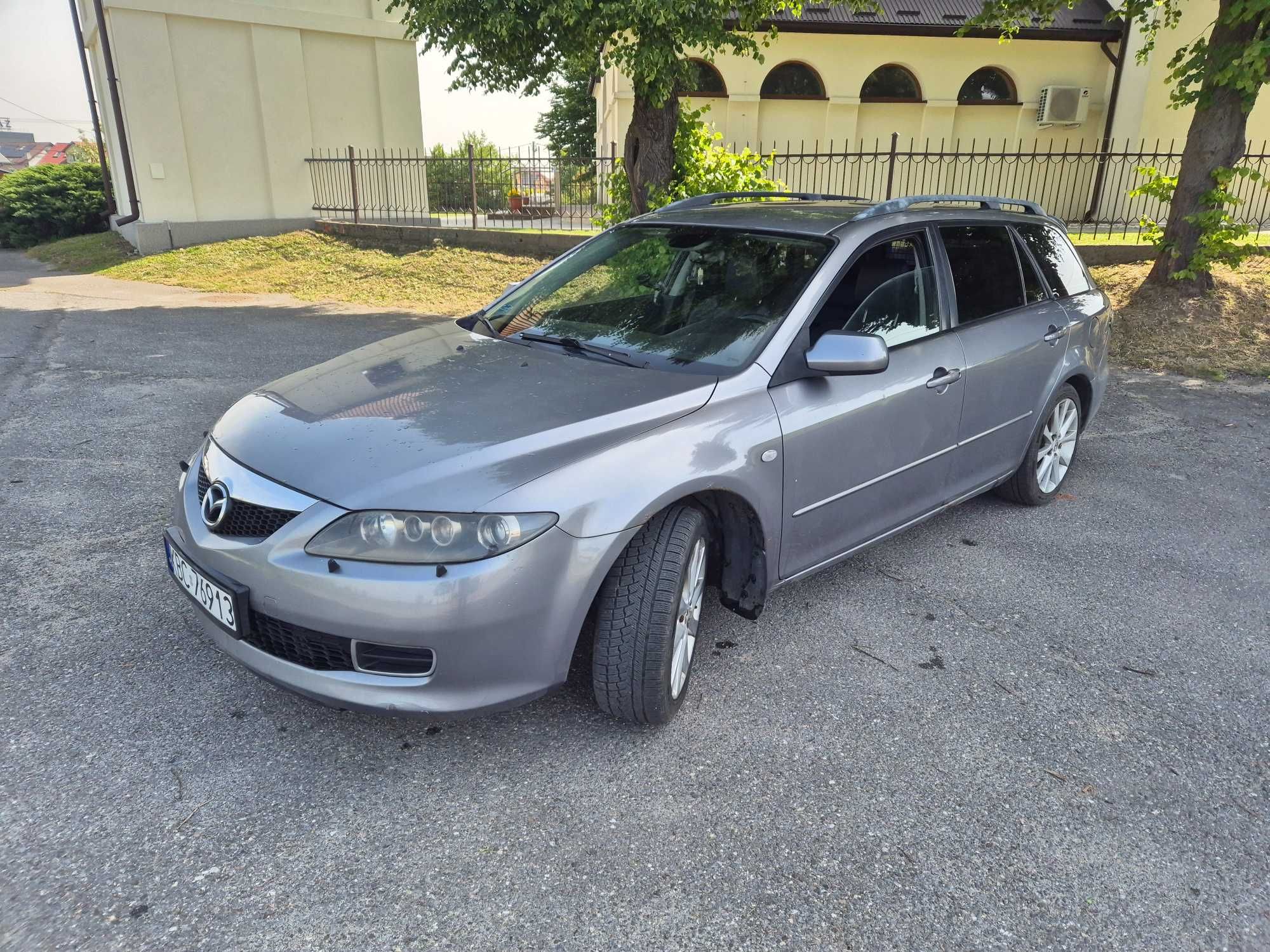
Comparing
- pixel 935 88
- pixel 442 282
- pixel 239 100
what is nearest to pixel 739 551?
pixel 442 282

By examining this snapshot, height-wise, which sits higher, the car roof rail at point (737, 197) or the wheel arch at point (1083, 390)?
the car roof rail at point (737, 197)

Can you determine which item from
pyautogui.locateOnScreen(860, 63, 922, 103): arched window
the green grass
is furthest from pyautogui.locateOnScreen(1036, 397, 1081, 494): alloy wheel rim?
pyautogui.locateOnScreen(860, 63, 922, 103): arched window

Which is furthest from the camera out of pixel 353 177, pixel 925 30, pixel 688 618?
pixel 925 30

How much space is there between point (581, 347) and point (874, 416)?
1.15 meters

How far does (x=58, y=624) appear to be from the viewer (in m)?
3.31

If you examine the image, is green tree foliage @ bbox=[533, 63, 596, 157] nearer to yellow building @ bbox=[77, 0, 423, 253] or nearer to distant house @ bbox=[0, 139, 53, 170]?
yellow building @ bbox=[77, 0, 423, 253]

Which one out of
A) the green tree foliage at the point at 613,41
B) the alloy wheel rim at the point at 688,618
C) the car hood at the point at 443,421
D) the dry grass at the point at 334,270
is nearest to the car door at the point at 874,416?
the alloy wheel rim at the point at 688,618

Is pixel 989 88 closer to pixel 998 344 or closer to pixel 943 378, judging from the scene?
pixel 998 344

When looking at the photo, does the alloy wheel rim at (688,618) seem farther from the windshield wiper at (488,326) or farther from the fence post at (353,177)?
the fence post at (353,177)

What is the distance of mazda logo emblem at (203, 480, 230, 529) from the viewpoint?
2.60 m

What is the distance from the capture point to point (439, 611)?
229cm

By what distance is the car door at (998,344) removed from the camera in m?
3.91

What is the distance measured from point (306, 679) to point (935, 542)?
3.10 metres

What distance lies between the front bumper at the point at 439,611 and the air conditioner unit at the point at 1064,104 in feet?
65.8
